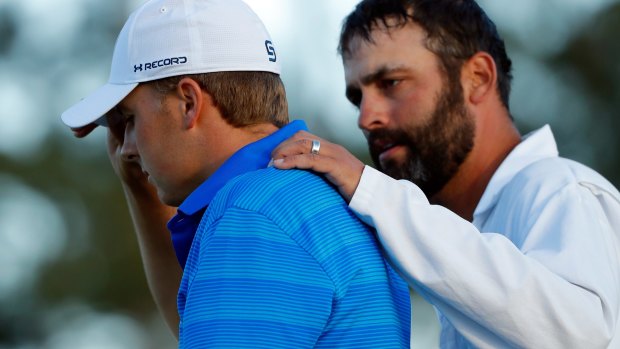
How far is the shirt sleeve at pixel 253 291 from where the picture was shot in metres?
2.83

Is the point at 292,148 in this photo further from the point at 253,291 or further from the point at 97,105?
the point at 97,105

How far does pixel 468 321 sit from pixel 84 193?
1614 cm

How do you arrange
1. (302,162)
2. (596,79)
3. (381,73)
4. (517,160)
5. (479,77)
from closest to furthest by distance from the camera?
(302,162) → (517,160) → (381,73) → (479,77) → (596,79)

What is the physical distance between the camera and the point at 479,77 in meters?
4.97

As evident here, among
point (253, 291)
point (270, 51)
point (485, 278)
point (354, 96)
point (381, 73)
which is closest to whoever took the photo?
point (253, 291)

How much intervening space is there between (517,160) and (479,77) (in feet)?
1.98

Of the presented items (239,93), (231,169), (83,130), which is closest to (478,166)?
(83,130)

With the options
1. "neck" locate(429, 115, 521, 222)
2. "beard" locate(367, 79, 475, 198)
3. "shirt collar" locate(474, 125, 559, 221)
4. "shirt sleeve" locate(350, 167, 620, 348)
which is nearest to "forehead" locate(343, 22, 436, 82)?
"beard" locate(367, 79, 475, 198)

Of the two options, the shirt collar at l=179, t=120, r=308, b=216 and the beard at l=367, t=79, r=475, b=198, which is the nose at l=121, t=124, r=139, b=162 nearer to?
the shirt collar at l=179, t=120, r=308, b=216

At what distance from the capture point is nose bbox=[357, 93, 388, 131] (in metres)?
4.74

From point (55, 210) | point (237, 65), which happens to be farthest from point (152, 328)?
point (237, 65)

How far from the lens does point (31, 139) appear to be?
19234mm

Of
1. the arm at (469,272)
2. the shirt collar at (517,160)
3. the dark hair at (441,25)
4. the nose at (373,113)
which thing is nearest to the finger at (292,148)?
the arm at (469,272)

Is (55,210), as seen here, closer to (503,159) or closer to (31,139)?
(31,139)
